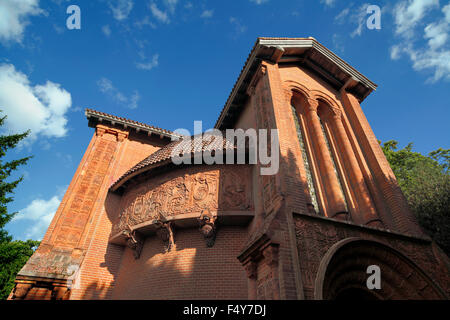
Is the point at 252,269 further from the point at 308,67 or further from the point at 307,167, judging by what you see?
the point at 308,67

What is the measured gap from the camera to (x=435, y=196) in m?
9.21

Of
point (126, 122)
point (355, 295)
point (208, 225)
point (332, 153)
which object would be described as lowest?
point (355, 295)

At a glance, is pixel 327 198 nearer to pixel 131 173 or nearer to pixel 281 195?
pixel 281 195

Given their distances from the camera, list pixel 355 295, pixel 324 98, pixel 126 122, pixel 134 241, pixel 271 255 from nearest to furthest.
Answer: pixel 271 255 → pixel 355 295 → pixel 134 241 → pixel 324 98 → pixel 126 122

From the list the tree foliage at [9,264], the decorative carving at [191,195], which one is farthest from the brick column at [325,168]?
the tree foliage at [9,264]

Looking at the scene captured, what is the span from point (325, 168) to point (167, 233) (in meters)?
5.81

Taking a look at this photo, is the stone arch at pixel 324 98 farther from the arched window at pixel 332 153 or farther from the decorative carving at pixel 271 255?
the decorative carving at pixel 271 255

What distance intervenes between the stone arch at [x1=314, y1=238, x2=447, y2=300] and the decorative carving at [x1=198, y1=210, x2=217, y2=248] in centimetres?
381

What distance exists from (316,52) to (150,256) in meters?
10.6

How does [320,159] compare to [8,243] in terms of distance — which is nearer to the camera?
[320,159]

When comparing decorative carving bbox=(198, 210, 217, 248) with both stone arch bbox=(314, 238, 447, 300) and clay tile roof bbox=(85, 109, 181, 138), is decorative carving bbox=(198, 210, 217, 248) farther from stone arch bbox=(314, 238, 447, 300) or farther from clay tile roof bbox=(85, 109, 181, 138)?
clay tile roof bbox=(85, 109, 181, 138)

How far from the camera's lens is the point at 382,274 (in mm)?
5668

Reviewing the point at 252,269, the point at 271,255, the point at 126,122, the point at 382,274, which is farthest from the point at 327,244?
the point at 126,122
